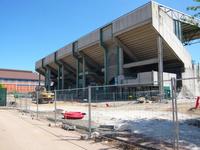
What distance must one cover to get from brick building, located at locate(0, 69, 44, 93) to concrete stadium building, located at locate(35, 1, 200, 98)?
61468 mm

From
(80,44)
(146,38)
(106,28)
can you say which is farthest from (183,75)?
(80,44)

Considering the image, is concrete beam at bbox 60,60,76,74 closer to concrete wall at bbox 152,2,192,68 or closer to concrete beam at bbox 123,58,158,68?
concrete beam at bbox 123,58,158,68

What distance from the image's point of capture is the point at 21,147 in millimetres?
9203

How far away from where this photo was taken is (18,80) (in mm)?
128875

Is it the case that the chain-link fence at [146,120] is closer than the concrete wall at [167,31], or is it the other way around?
the chain-link fence at [146,120]

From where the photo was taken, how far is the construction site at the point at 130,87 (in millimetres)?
9984

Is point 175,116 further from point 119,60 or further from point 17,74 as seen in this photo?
point 17,74

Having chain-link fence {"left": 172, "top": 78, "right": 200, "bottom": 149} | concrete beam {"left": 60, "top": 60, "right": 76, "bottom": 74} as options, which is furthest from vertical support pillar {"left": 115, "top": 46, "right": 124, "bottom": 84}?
chain-link fence {"left": 172, "top": 78, "right": 200, "bottom": 149}

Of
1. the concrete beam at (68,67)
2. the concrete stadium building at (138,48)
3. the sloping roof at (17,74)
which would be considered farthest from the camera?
the sloping roof at (17,74)

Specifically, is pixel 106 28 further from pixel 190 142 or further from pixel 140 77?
pixel 190 142

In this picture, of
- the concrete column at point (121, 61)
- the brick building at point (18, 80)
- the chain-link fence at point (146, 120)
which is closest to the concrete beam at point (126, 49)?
the concrete column at point (121, 61)

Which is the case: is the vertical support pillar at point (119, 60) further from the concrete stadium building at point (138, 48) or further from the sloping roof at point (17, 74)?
the sloping roof at point (17, 74)

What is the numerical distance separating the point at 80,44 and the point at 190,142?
54.8 metres

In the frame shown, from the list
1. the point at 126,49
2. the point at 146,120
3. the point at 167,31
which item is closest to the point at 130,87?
the point at 146,120
